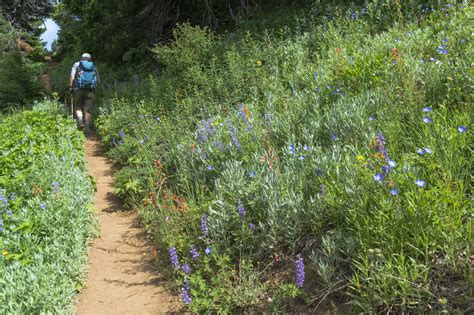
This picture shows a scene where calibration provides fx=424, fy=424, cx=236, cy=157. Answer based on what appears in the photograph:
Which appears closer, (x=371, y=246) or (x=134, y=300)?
(x=371, y=246)

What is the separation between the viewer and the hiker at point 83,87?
35.7 ft

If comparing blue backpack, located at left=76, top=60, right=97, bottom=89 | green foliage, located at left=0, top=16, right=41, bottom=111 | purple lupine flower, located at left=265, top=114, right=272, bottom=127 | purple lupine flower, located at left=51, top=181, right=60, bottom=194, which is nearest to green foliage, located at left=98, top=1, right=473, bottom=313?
purple lupine flower, located at left=265, top=114, right=272, bottom=127

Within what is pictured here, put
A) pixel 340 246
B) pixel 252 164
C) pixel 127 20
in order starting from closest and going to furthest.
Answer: pixel 340 246 → pixel 252 164 → pixel 127 20

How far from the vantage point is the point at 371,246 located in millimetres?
2898

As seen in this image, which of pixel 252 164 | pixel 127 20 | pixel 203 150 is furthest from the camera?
pixel 127 20

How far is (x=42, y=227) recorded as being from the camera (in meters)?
4.35

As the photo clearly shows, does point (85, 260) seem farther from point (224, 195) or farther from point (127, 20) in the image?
point (127, 20)

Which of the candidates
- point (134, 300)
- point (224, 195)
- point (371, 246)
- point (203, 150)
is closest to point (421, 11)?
point (203, 150)

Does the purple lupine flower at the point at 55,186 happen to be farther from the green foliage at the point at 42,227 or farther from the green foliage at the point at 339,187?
the green foliage at the point at 339,187

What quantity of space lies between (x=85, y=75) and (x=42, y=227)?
24.1ft

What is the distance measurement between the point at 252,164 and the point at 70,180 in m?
2.48

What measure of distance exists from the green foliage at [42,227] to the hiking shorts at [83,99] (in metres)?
4.58

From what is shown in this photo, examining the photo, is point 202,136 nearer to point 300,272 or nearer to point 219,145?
point 219,145

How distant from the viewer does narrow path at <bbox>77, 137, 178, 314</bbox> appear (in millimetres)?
3883
